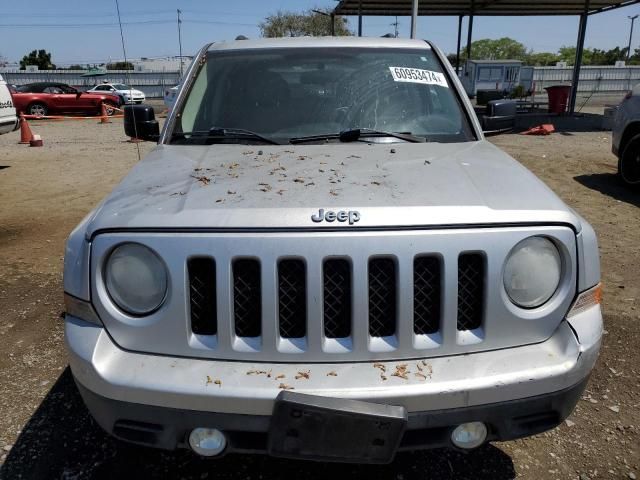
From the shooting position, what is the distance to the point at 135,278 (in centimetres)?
183

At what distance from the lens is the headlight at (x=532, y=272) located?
1861 millimetres

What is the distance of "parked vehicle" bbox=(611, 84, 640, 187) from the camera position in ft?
24.1

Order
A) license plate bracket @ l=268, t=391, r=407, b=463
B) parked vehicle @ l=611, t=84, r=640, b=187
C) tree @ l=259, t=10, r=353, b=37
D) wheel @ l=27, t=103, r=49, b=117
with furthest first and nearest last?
1. tree @ l=259, t=10, r=353, b=37
2. wheel @ l=27, t=103, r=49, b=117
3. parked vehicle @ l=611, t=84, r=640, b=187
4. license plate bracket @ l=268, t=391, r=407, b=463

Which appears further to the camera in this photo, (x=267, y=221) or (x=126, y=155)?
(x=126, y=155)

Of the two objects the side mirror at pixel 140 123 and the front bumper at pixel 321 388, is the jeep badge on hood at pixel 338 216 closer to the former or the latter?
the front bumper at pixel 321 388

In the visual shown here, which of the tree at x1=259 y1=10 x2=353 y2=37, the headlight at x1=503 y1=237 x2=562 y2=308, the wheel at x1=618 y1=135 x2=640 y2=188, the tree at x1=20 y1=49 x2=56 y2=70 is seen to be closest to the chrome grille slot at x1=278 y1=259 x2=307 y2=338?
the headlight at x1=503 y1=237 x2=562 y2=308

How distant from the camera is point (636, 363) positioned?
10.6 ft

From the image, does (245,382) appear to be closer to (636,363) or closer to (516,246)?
(516,246)

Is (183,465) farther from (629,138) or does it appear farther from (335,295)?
(629,138)

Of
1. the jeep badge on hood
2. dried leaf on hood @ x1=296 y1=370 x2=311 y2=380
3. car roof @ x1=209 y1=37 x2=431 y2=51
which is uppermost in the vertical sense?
car roof @ x1=209 y1=37 x2=431 y2=51

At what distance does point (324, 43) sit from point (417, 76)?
0.67 metres

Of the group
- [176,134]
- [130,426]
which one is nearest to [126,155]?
[176,134]

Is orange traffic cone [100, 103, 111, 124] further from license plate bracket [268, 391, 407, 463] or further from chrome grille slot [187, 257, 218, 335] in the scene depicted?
license plate bracket [268, 391, 407, 463]

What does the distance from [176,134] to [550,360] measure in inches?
90.3
